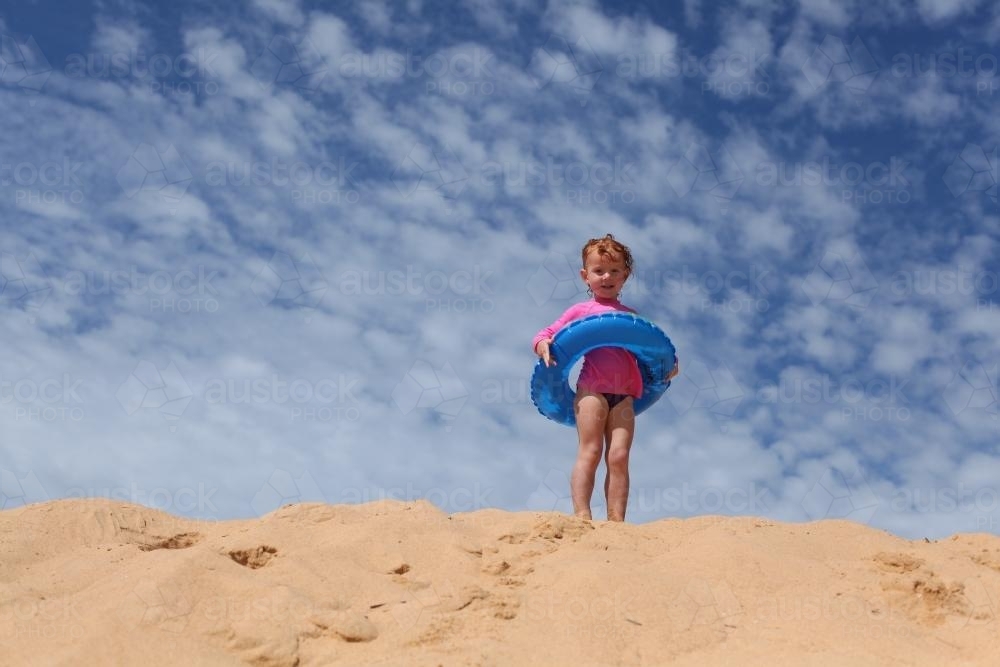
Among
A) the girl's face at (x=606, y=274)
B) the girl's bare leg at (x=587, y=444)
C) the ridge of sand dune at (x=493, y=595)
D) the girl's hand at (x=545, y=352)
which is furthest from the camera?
the girl's face at (x=606, y=274)

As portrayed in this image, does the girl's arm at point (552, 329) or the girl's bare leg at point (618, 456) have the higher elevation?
the girl's arm at point (552, 329)

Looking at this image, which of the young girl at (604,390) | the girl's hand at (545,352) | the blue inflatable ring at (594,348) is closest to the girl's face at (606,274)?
the young girl at (604,390)

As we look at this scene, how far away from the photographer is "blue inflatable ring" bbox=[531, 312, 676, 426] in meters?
5.34

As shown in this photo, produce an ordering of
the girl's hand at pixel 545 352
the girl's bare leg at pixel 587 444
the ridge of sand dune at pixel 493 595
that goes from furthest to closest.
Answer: the girl's hand at pixel 545 352, the girl's bare leg at pixel 587 444, the ridge of sand dune at pixel 493 595

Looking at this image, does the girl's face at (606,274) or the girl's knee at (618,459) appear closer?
the girl's knee at (618,459)

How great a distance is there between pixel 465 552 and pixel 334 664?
102 cm

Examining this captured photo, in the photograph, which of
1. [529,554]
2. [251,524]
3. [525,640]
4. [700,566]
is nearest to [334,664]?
[525,640]

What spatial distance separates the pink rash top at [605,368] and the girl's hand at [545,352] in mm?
56

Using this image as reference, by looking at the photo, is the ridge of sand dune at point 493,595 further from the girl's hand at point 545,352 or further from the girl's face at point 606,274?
the girl's face at point 606,274

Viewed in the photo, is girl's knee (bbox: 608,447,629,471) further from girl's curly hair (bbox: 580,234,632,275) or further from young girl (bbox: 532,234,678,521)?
girl's curly hair (bbox: 580,234,632,275)

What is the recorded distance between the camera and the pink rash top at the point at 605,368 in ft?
18.0

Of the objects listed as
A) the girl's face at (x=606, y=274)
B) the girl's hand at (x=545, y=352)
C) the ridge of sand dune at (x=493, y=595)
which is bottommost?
the ridge of sand dune at (x=493, y=595)

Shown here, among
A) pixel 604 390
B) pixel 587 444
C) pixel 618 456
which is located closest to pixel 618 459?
pixel 618 456

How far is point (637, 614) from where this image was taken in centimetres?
310
